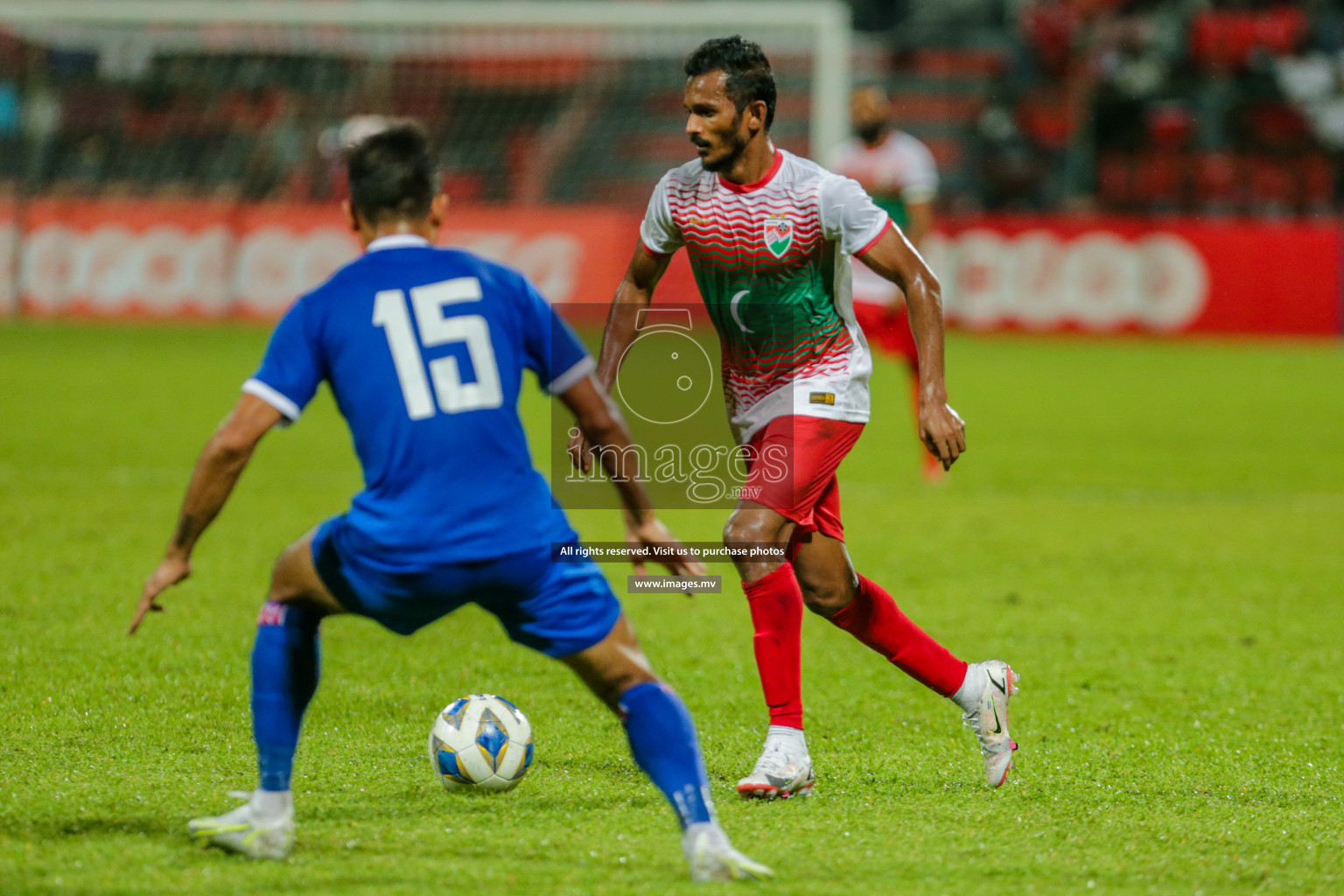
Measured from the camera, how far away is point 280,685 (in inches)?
132

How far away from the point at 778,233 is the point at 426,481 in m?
1.47

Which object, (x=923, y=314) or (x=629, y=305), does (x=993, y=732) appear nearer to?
(x=923, y=314)

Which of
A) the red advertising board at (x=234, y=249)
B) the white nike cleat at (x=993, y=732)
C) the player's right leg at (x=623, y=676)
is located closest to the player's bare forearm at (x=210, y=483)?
the player's right leg at (x=623, y=676)

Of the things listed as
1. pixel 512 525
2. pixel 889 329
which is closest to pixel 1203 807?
pixel 512 525

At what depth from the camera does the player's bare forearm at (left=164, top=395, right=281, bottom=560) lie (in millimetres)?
3197

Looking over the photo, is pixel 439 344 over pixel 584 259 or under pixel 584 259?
over

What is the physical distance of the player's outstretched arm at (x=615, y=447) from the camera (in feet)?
10.8

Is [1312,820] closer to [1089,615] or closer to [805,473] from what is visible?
[805,473]

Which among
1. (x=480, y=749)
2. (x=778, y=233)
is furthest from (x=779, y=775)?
(x=778, y=233)

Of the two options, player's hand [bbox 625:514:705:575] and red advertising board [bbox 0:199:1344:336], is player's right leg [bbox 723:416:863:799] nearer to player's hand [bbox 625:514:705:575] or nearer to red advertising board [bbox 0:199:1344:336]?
player's hand [bbox 625:514:705:575]

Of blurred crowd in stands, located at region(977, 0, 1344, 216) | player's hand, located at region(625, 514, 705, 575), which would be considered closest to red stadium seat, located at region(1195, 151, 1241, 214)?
blurred crowd in stands, located at region(977, 0, 1344, 216)

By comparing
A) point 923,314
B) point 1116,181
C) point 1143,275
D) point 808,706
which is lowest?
point 1143,275

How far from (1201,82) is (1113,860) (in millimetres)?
23618

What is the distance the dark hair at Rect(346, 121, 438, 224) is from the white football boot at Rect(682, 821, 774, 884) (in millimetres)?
1406
